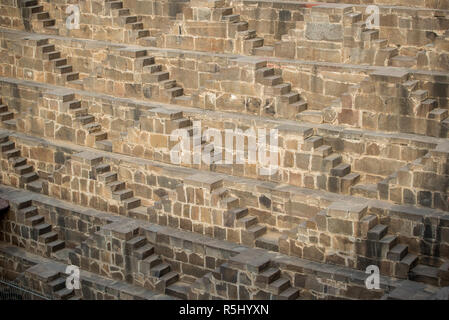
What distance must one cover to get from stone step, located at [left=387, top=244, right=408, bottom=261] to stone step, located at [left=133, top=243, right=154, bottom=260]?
5.41 m

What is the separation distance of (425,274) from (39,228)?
31.4 feet

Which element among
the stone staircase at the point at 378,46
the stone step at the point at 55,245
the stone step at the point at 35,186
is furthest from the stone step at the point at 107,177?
the stone staircase at the point at 378,46

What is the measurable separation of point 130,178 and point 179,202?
6.79ft

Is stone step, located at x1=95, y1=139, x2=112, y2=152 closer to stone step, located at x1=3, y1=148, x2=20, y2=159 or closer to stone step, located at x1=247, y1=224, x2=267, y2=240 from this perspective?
stone step, located at x1=3, y1=148, x2=20, y2=159

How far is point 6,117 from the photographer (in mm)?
25047

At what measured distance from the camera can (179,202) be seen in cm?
2011

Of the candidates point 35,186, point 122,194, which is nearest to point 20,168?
point 35,186

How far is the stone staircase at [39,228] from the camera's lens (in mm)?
22047

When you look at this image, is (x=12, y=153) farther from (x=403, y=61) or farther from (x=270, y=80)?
(x=403, y=61)

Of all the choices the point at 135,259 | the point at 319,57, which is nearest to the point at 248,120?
the point at 319,57

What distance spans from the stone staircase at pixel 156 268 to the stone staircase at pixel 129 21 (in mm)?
6338
